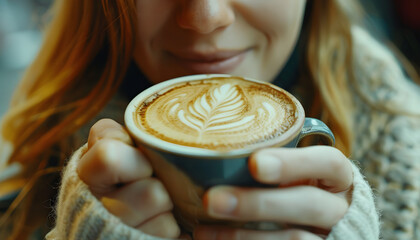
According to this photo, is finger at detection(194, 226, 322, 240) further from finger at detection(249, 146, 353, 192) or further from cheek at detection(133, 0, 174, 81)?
cheek at detection(133, 0, 174, 81)

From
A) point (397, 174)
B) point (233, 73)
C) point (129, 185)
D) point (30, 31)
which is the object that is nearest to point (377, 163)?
point (397, 174)

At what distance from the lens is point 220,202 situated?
38 cm

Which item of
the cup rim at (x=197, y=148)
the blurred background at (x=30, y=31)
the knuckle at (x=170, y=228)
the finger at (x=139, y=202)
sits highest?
the cup rim at (x=197, y=148)

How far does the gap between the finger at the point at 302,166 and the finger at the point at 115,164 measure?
0.38 feet

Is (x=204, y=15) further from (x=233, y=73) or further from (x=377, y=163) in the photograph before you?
(x=377, y=163)

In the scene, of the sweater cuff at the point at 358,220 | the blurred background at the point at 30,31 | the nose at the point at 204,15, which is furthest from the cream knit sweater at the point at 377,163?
the blurred background at the point at 30,31

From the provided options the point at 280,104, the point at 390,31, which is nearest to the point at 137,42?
the point at 280,104

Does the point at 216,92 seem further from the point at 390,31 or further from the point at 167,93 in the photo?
the point at 390,31

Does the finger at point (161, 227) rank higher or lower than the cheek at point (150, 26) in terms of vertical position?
lower

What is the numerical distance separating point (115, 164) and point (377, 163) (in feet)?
2.02

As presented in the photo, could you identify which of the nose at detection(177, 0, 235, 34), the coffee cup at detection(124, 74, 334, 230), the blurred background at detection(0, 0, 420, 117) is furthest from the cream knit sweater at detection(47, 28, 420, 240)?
the blurred background at detection(0, 0, 420, 117)

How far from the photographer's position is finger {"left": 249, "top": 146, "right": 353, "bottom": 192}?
37 centimetres

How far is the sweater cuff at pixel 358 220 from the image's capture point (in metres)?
0.44

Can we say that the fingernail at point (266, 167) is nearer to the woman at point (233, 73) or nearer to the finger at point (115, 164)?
the woman at point (233, 73)
